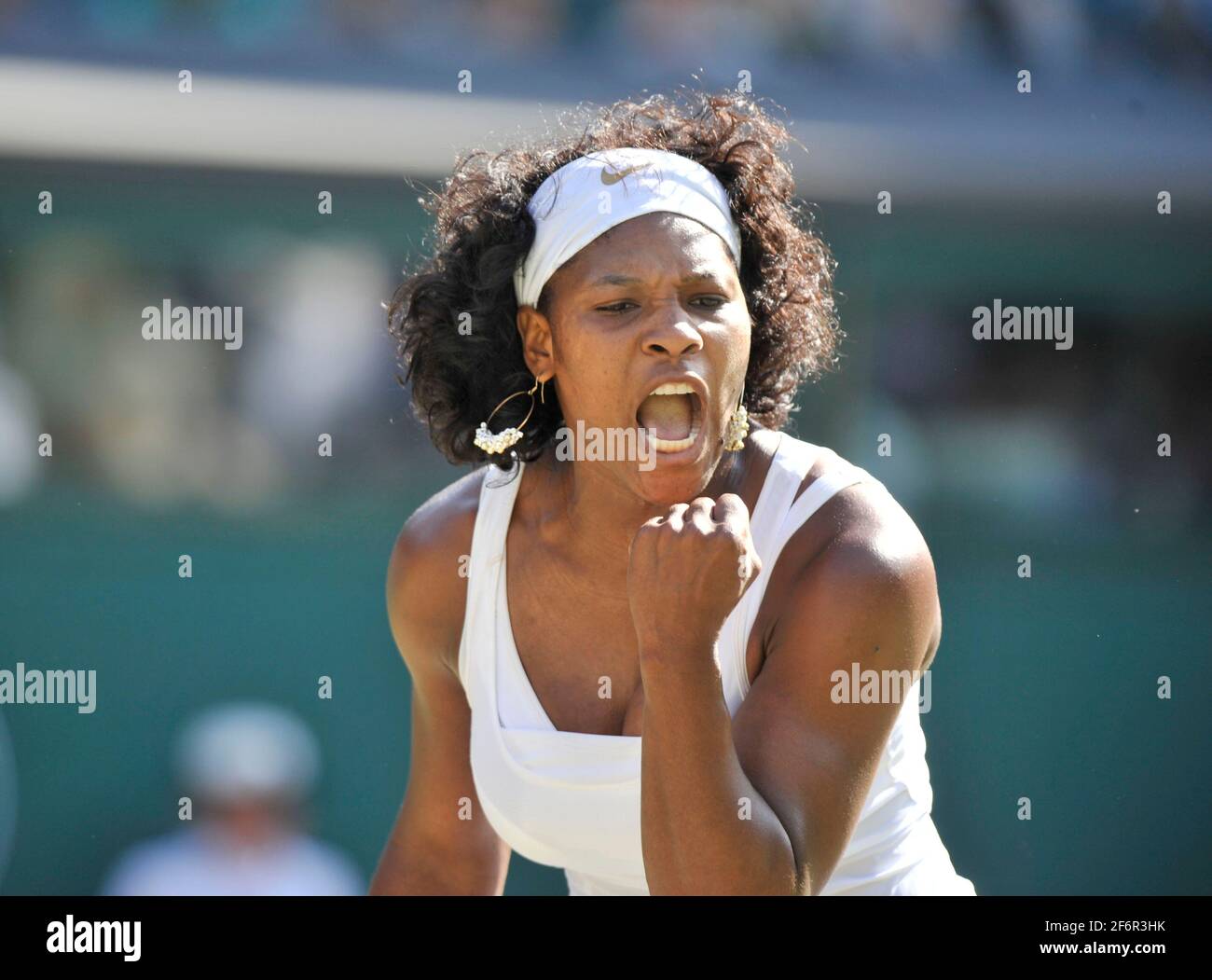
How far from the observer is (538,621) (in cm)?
252

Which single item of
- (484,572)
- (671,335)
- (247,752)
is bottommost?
(247,752)

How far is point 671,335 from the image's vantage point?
2.20 meters

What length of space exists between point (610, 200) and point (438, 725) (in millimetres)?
1027

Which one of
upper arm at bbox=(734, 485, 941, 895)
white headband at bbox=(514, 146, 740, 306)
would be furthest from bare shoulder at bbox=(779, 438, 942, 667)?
A: white headband at bbox=(514, 146, 740, 306)

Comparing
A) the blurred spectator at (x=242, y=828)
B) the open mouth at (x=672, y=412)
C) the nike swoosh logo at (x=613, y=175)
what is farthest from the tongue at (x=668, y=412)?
the blurred spectator at (x=242, y=828)

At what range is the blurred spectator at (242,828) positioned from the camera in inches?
153

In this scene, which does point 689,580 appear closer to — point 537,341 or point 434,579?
point 537,341

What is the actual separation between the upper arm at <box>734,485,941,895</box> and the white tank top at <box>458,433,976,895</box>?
77mm

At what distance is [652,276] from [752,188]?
1.15 feet

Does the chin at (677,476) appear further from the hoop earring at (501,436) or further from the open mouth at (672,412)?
the hoop earring at (501,436)

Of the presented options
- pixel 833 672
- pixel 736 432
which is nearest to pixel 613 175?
pixel 736 432
